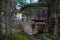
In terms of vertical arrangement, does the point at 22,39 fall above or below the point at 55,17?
below

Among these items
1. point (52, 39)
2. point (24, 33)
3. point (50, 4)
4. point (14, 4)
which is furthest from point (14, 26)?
point (50, 4)

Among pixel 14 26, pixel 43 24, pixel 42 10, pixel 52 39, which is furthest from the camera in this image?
pixel 14 26

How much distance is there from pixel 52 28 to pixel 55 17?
45cm

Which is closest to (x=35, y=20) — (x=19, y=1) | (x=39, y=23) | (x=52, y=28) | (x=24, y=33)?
(x=39, y=23)

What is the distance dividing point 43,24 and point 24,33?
1203mm

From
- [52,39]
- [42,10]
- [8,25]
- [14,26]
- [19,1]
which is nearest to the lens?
[8,25]

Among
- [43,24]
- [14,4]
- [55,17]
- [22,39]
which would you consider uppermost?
[14,4]

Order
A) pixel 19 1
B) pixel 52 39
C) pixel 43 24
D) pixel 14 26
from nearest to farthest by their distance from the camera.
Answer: pixel 52 39, pixel 19 1, pixel 43 24, pixel 14 26

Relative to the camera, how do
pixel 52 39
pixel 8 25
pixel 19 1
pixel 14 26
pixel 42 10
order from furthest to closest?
pixel 14 26 < pixel 42 10 < pixel 19 1 < pixel 52 39 < pixel 8 25

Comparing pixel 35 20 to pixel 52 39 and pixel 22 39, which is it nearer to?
pixel 22 39

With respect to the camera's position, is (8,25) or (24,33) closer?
(8,25)

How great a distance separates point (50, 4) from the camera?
20.9 ft

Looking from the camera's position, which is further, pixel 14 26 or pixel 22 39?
pixel 14 26

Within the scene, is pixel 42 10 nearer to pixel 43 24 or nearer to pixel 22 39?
pixel 43 24
